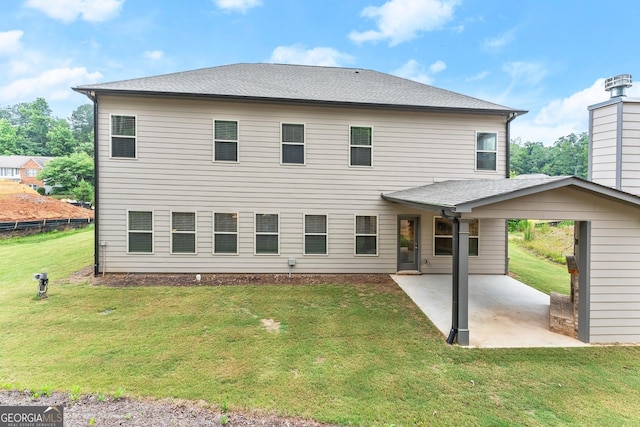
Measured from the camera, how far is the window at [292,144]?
346 inches

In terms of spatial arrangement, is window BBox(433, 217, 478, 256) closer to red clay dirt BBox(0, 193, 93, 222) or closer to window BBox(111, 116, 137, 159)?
window BBox(111, 116, 137, 159)

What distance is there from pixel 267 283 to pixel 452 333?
501 centimetres

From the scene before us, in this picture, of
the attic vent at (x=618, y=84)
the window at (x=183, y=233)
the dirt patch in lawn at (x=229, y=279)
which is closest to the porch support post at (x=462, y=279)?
the dirt patch in lawn at (x=229, y=279)

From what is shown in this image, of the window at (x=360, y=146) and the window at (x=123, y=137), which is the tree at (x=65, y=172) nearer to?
the window at (x=123, y=137)

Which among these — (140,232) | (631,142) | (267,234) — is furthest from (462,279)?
(140,232)

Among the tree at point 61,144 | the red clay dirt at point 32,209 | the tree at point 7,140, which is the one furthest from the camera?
the tree at point 7,140

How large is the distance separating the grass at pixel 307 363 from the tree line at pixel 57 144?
30510 millimetres

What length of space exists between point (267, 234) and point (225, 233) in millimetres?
1280

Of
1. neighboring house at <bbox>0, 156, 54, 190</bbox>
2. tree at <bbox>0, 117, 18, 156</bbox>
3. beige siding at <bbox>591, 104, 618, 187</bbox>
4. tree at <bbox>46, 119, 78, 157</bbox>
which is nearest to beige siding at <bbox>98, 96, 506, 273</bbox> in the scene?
beige siding at <bbox>591, 104, 618, 187</bbox>

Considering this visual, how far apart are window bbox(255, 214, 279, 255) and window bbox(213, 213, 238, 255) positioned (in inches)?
26.4

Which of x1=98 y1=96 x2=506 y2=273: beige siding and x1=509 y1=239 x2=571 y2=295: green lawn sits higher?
x1=98 y1=96 x2=506 y2=273: beige siding

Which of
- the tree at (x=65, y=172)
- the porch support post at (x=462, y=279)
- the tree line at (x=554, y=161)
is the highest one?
the tree line at (x=554, y=161)

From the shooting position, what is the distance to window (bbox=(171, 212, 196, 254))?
8539 millimetres

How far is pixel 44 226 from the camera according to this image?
1548 centimetres
